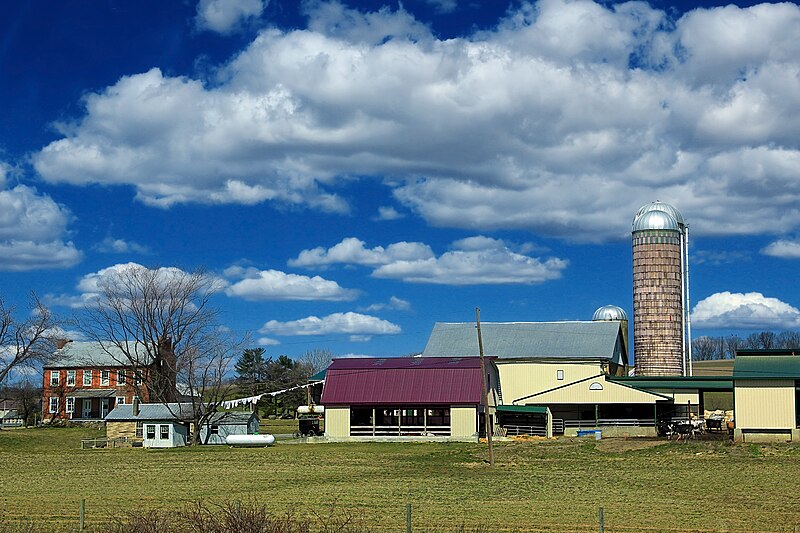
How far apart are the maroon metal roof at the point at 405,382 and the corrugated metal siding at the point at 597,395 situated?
5920 millimetres

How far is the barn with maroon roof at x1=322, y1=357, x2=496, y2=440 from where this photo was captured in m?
65.3

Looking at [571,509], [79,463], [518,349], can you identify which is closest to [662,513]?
[571,509]

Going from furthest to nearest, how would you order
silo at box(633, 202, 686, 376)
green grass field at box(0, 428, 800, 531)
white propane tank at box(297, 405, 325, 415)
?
silo at box(633, 202, 686, 376)
white propane tank at box(297, 405, 325, 415)
green grass field at box(0, 428, 800, 531)

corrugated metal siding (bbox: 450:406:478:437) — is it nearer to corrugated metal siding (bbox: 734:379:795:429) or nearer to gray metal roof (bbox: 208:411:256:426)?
gray metal roof (bbox: 208:411:256:426)

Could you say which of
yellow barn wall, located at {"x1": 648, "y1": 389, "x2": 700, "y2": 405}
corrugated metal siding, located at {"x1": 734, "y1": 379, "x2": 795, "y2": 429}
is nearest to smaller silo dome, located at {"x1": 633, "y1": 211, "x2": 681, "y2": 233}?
yellow barn wall, located at {"x1": 648, "y1": 389, "x2": 700, "y2": 405}

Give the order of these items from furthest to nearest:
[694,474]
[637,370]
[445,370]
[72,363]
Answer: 1. [72,363]
2. [637,370]
3. [445,370]
4. [694,474]

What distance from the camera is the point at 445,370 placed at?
2670 inches

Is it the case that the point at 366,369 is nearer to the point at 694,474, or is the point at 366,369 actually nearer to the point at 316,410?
the point at 316,410

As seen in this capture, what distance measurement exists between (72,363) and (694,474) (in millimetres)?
76315

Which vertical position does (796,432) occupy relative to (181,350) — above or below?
below

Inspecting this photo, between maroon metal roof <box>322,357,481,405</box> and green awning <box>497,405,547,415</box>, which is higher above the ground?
maroon metal roof <box>322,357,481,405</box>

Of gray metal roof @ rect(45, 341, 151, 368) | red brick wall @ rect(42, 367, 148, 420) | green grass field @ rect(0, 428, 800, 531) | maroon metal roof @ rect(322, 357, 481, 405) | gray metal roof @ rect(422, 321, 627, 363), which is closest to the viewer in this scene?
green grass field @ rect(0, 428, 800, 531)

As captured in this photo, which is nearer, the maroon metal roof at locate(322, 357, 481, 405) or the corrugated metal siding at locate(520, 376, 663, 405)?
the corrugated metal siding at locate(520, 376, 663, 405)

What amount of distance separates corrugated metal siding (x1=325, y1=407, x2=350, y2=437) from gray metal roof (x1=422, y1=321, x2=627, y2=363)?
58.4 ft
